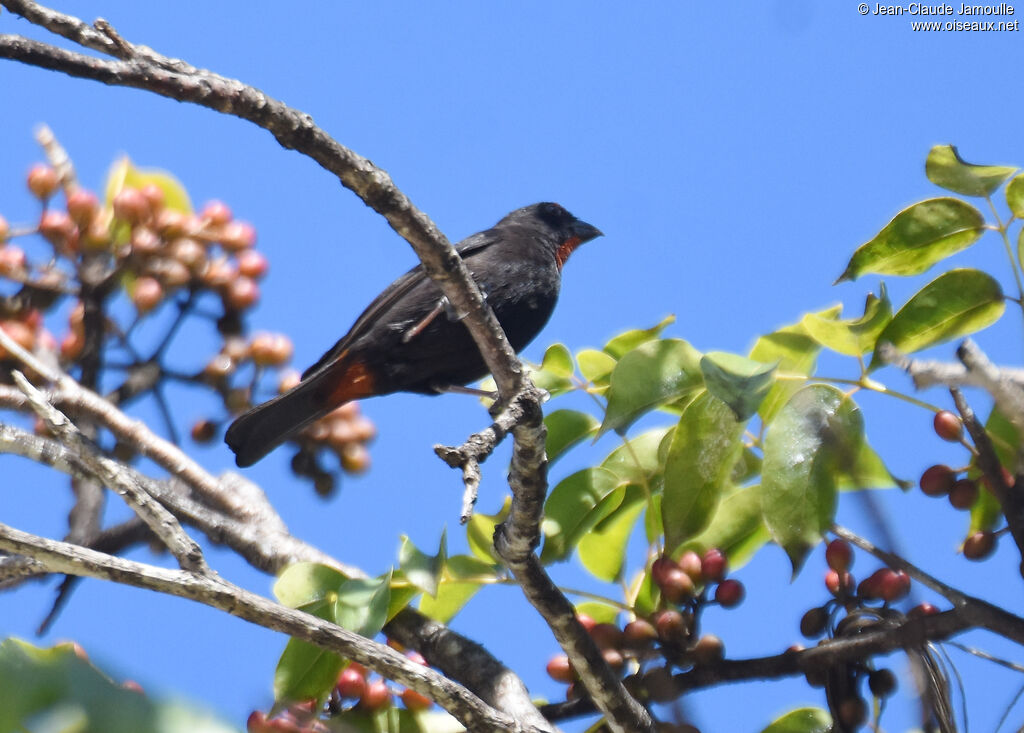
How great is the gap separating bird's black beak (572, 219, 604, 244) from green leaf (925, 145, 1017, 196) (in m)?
4.07

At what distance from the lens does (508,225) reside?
6.41 metres

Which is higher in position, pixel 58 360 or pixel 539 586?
pixel 58 360

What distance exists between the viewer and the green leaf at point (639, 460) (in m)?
3.34

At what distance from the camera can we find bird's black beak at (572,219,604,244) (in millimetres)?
7087

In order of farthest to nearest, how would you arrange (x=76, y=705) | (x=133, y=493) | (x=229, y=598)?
(x=133, y=493) → (x=229, y=598) → (x=76, y=705)

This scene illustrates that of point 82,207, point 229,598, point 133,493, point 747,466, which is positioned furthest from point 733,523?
point 82,207

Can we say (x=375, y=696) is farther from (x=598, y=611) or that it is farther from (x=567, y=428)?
(x=567, y=428)

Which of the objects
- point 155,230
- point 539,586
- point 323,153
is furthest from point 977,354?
point 155,230

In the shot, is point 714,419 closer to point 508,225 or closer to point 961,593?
point 961,593

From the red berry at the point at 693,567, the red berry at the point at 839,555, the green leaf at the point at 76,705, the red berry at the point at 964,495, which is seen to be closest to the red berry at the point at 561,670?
the red berry at the point at 693,567

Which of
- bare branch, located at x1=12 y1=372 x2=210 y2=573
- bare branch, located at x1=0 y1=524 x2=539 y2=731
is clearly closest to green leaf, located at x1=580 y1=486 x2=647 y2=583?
bare branch, located at x1=0 y1=524 x2=539 y2=731

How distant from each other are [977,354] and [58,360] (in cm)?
425

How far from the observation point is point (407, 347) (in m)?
5.48

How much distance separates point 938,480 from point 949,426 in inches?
7.8
